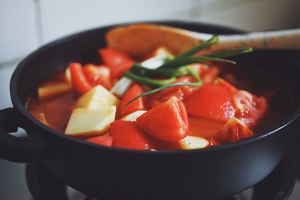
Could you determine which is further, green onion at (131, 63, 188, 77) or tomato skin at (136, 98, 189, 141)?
green onion at (131, 63, 188, 77)

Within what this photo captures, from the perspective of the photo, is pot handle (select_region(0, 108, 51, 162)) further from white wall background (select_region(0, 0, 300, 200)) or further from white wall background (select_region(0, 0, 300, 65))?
white wall background (select_region(0, 0, 300, 65))

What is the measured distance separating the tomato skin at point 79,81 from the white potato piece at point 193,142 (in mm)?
272

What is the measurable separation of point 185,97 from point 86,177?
276mm

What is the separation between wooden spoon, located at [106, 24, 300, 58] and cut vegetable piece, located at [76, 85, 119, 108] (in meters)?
0.20

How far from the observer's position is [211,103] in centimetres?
79

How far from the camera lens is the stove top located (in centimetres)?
77

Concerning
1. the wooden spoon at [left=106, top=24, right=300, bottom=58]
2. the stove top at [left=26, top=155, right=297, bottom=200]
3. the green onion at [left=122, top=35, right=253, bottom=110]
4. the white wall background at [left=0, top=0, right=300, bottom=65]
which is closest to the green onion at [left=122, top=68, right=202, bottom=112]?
the green onion at [left=122, top=35, right=253, bottom=110]

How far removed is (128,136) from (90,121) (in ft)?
0.32

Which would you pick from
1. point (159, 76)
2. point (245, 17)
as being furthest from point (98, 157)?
point (245, 17)

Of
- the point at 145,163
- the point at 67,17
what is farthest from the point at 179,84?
the point at 67,17

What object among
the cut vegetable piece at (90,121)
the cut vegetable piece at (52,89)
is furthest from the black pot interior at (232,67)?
the cut vegetable piece at (90,121)

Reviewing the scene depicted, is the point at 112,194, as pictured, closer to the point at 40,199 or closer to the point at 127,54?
the point at 40,199

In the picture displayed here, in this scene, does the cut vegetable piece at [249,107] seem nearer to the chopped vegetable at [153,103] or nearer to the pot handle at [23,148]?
the chopped vegetable at [153,103]

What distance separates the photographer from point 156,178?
0.61 meters
